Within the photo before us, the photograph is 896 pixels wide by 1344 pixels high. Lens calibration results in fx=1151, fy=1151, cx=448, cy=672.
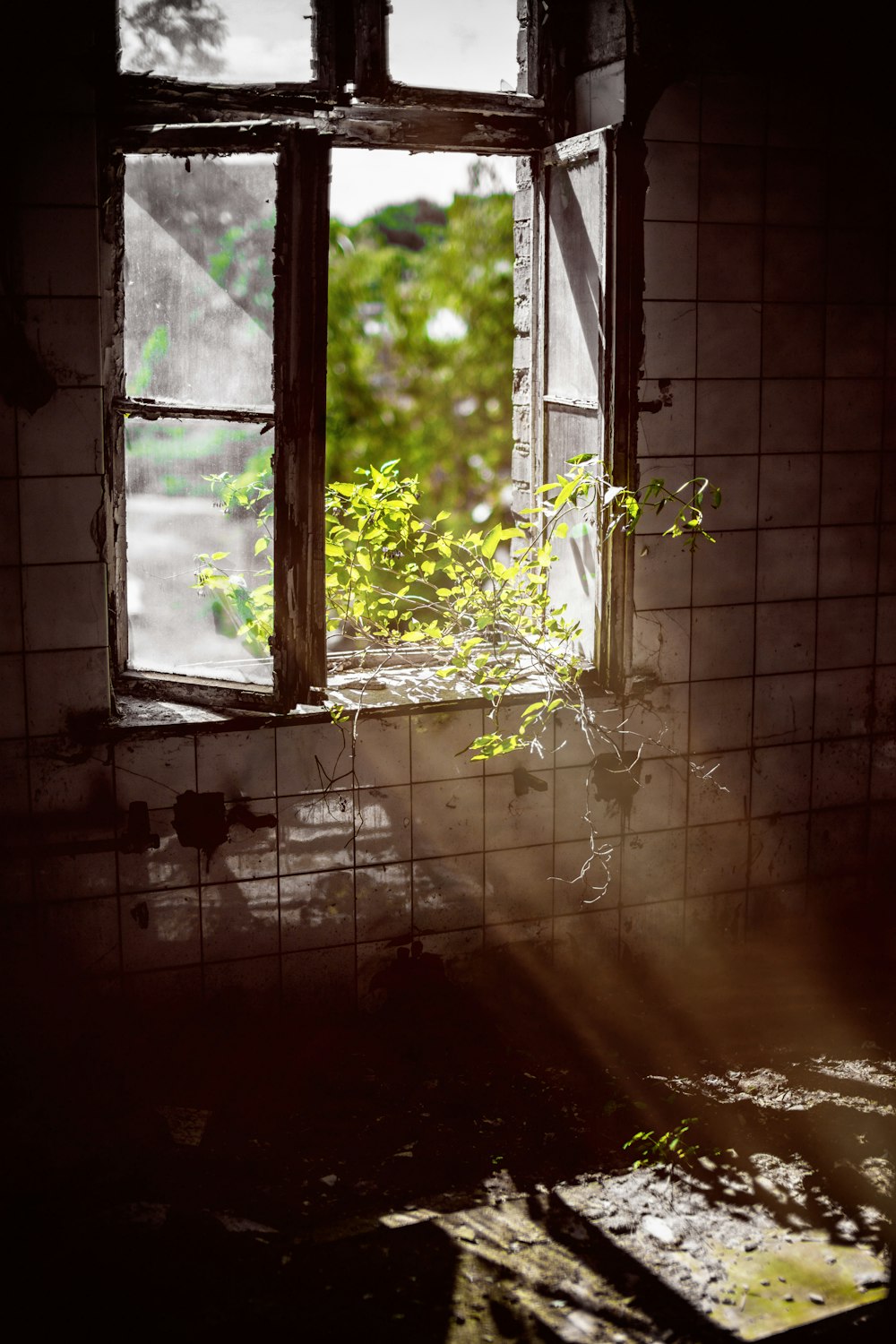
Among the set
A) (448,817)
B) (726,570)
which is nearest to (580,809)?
(448,817)

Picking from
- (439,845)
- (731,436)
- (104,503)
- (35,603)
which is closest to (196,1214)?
(439,845)

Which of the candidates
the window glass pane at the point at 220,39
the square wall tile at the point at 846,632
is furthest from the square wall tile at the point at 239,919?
the window glass pane at the point at 220,39

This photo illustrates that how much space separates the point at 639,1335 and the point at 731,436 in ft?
7.42

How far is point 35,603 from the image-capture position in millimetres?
2740

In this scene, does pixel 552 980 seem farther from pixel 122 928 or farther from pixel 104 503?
pixel 104 503

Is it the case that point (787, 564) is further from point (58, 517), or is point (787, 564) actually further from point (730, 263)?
point (58, 517)

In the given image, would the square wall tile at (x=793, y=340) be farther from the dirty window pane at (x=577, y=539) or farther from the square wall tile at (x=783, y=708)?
the square wall tile at (x=783, y=708)

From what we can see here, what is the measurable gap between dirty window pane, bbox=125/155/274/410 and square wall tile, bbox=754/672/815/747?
5.60 ft

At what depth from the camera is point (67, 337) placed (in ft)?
8.74

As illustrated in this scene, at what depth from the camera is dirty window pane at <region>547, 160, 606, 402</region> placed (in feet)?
10.0

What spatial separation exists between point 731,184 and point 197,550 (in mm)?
1764

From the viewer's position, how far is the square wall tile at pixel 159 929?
291cm

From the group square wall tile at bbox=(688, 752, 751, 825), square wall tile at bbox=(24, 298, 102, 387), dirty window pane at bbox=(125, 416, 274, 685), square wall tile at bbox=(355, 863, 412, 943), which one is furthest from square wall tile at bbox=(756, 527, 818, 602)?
square wall tile at bbox=(24, 298, 102, 387)

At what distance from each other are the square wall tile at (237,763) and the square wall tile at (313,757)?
0.03 m
